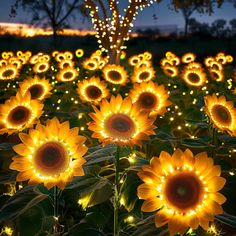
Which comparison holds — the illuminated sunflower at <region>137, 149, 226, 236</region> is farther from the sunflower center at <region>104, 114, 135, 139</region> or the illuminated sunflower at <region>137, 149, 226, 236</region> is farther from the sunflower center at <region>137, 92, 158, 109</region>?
the sunflower center at <region>137, 92, 158, 109</region>

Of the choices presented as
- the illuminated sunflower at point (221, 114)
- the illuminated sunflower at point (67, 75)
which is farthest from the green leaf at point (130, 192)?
the illuminated sunflower at point (67, 75)

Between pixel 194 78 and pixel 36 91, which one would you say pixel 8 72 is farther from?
pixel 194 78

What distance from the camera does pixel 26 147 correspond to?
171 cm

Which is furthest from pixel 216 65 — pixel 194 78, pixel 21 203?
pixel 21 203

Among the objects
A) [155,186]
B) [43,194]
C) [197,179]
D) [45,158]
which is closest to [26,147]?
[45,158]

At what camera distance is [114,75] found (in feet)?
14.7

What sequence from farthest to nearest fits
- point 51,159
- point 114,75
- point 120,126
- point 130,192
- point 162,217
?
point 114,75 → point 120,126 → point 130,192 → point 51,159 → point 162,217

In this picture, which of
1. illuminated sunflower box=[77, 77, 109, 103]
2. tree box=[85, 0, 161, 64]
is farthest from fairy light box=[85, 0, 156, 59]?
illuminated sunflower box=[77, 77, 109, 103]

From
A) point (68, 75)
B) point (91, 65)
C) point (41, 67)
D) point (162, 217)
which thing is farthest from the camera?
point (91, 65)

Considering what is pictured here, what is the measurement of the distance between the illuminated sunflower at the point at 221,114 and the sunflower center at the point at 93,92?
1.15 meters

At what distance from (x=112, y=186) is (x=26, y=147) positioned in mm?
447

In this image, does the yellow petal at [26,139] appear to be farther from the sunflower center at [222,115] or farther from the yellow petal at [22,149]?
the sunflower center at [222,115]

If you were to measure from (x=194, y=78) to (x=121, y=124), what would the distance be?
109 inches

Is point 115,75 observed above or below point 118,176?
below
